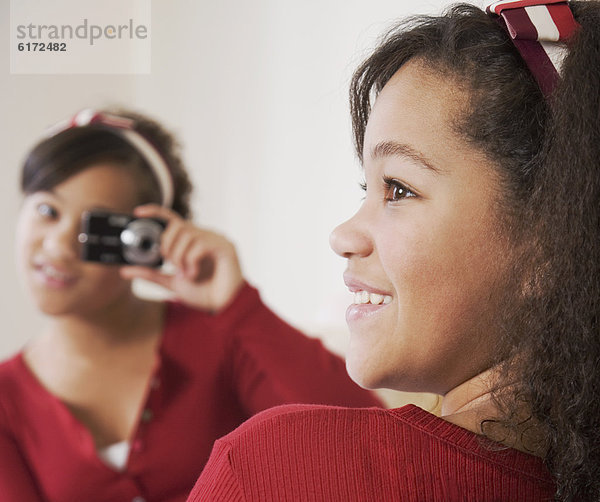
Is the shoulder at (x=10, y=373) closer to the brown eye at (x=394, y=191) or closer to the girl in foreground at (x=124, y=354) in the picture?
the girl in foreground at (x=124, y=354)

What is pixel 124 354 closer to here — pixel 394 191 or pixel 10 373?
pixel 10 373

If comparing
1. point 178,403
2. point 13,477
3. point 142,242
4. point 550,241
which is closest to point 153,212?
point 142,242

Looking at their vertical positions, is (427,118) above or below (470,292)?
above

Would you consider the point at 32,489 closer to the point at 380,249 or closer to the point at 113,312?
the point at 113,312

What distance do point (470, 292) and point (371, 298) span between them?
72 mm

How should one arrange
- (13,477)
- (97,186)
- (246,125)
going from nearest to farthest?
(13,477)
(97,186)
(246,125)

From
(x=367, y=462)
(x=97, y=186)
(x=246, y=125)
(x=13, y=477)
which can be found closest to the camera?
(x=367, y=462)

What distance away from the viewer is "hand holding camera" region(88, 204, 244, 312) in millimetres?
1104

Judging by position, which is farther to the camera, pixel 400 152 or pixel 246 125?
pixel 246 125

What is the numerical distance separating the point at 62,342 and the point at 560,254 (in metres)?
0.80

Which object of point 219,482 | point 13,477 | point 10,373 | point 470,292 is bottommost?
point 13,477

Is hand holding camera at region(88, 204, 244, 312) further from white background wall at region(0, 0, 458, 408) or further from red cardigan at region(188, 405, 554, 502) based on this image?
red cardigan at region(188, 405, 554, 502)

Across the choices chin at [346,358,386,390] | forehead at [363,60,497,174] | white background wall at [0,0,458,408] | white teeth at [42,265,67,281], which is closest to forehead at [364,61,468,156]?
forehead at [363,60,497,174]

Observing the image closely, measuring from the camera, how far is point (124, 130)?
1.06 m
